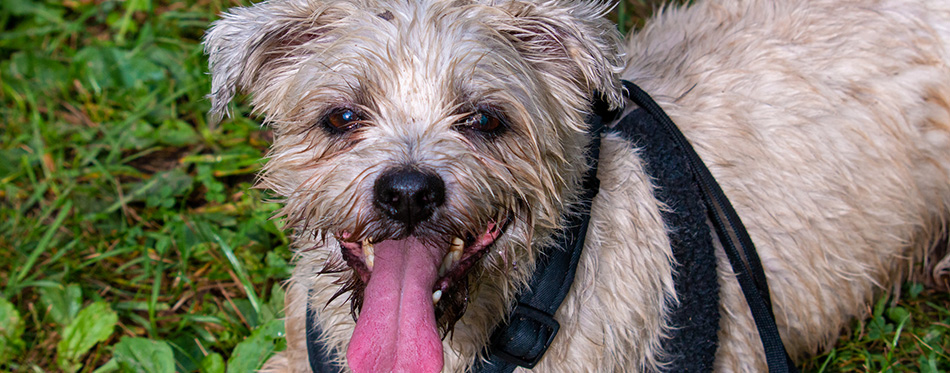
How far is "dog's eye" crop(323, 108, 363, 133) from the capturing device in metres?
2.32

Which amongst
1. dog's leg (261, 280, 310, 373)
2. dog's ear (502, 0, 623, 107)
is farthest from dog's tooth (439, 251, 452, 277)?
dog's leg (261, 280, 310, 373)

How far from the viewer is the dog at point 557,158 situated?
219cm

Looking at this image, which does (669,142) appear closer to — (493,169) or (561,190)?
(561,190)

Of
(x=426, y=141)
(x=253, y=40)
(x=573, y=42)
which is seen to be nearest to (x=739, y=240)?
(x=573, y=42)

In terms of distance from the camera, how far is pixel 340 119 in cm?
234

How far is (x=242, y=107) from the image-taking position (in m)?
4.84

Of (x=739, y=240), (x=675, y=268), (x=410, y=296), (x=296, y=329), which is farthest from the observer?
(x=296, y=329)

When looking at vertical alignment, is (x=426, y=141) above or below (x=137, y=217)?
above

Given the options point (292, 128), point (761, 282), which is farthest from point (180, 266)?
point (761, 282)

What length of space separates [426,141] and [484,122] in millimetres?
227

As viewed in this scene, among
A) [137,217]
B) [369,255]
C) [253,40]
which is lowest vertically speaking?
[137,217]

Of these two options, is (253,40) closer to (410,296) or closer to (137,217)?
(410,296)

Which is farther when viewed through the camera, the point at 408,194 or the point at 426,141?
the point at 426,141

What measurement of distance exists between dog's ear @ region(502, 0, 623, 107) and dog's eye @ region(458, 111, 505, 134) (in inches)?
10.1
